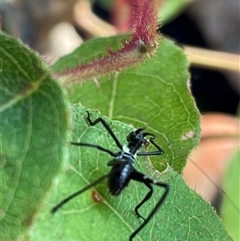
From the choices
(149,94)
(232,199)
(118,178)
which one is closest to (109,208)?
(118,178)

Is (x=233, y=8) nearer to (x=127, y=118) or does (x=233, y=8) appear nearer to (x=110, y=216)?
(x=127, y=118)

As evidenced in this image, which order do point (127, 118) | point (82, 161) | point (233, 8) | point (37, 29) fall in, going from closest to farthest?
point (82, 161), point (127, 118), point (37, 29), point (233, 8)

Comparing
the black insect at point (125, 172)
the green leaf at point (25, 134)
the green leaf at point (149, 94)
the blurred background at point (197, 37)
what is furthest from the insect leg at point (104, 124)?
the blurred background at point (197, 37)

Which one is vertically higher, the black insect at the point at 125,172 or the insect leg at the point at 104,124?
the insect leg at the point at 104,124

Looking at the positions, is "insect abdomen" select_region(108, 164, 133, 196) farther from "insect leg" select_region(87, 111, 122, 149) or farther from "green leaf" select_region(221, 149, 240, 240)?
"green leaf" select_region(221, 149, 240, 240)

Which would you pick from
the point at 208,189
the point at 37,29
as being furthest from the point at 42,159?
the point at 208,189

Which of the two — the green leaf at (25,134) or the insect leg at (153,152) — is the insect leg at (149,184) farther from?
the green leaf at (25,134)

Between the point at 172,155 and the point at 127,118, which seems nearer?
the point at 172,155

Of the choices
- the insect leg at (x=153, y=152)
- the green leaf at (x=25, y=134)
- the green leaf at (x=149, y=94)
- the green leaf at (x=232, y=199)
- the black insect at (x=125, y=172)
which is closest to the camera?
the green leaf at (x=25, y=134)
